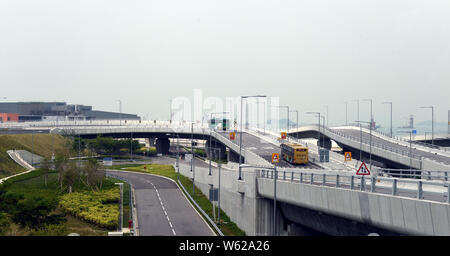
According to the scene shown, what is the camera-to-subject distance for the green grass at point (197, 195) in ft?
Answer: 145

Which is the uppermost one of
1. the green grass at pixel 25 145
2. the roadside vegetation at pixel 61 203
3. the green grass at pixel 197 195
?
the green grass at pixel 25 145

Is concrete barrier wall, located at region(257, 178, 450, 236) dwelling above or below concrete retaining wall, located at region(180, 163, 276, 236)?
above

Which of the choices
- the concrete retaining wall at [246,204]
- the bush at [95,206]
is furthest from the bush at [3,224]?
the concrete retaining wall at [246,204]

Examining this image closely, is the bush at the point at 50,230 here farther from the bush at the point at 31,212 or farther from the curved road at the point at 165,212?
the curved road at the point at 165,212

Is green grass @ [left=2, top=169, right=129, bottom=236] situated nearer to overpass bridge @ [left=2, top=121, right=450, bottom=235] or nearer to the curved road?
the curved road

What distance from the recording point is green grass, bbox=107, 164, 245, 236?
1738 inches

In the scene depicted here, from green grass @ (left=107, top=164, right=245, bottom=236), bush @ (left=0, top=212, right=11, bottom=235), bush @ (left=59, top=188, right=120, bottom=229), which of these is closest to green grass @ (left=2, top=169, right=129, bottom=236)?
bush @ (left=0, top=212, right=11, bottom=235)

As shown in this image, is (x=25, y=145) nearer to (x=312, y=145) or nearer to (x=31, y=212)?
(x=312, y=145)

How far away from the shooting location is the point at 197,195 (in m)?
62.2

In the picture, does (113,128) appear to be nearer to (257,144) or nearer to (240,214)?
(257,144)

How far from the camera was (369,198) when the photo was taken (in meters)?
23.4

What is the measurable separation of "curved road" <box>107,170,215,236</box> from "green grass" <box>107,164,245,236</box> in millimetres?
1531

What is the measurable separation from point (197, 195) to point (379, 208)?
41.6 meters

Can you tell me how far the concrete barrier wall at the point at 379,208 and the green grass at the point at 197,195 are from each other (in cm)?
1242
